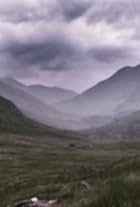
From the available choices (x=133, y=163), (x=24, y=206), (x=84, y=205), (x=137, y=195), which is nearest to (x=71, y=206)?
(x=84, y=205)

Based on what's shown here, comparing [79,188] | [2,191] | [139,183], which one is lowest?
[2,191]

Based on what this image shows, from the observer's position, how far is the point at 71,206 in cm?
1062

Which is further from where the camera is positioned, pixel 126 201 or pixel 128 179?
pixel 128 179

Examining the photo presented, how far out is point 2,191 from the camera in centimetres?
2842

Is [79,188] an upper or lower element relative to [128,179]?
lower

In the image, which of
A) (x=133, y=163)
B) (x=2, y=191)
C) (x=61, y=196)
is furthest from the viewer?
(x=2, y=191)

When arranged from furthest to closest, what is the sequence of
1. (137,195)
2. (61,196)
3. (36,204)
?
(61,196)
(36,204)
(137,195)

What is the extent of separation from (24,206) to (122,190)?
4.52m

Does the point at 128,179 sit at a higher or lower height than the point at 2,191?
higher

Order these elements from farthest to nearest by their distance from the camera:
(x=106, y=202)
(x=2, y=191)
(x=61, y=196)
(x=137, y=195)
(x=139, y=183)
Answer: (x=2, y=191) < (x=61, y=196) < (x=139, y=183) < (x=137, y=195) < (x=106, y=202)

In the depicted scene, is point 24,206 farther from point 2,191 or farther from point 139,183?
point 2,191

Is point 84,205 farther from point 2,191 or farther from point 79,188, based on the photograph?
point 2,191

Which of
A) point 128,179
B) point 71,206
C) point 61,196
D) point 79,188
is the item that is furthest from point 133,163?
point 71,206

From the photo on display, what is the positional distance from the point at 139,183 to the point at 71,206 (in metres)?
2.56
